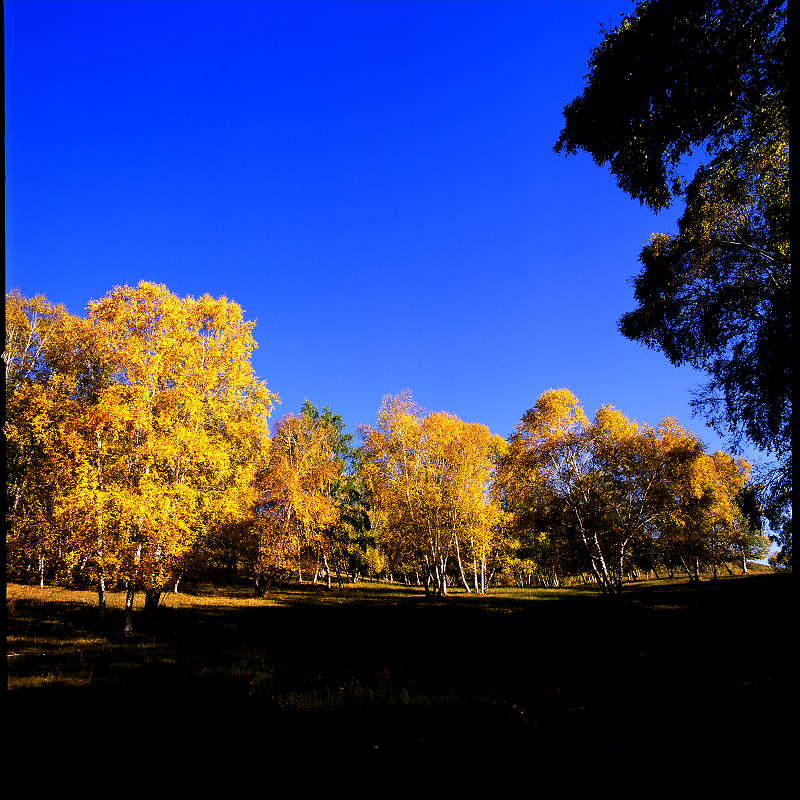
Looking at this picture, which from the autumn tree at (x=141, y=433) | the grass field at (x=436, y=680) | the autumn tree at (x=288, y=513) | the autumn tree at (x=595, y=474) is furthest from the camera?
the autumn tree at (x=288, y=513)

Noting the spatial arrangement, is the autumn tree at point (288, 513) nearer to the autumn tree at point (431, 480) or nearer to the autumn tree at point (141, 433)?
the autumn tree at point (431, 480)

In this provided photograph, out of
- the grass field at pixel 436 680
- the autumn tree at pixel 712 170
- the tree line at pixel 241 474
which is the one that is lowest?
the grass field at pixel 436 680

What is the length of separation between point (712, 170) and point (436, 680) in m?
11.1

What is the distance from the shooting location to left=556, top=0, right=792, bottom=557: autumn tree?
266 inches

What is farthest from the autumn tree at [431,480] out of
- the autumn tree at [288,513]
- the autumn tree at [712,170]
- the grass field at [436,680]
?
the autumn tree at [712,170]

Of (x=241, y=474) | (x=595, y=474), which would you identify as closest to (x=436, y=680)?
(x=241, y=474)

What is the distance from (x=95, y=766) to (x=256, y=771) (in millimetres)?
1999

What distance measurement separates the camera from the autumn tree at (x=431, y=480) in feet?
96.6

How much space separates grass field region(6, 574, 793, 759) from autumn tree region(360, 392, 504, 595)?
40.3ft

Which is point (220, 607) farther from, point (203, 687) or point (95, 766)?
point (95, 766)

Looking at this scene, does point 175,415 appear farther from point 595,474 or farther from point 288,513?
point 595,474

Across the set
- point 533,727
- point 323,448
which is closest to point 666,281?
point 533,727

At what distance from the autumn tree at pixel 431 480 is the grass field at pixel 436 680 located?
1230cm

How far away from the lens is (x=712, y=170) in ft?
28.5
